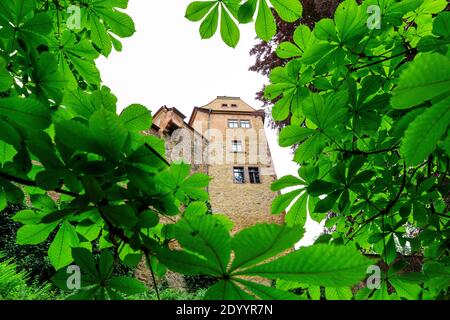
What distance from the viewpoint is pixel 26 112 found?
1.95 feet

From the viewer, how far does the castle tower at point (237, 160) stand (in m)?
15.6

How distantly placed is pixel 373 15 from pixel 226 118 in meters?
19.1

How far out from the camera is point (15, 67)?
105 cm

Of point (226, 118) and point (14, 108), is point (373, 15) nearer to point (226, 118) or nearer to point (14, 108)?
point (14, 108)

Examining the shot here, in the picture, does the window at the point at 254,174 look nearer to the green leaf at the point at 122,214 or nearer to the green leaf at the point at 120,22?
the green leaf at the point at 120,22

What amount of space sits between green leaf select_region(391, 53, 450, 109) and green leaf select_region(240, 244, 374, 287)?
22cm

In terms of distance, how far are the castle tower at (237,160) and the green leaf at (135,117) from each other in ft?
44.1

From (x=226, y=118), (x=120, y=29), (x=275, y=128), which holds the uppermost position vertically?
(x=226, y=118)

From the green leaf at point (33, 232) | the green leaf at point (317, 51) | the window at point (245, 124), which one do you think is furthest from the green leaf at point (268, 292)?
the window at point (245, 124)

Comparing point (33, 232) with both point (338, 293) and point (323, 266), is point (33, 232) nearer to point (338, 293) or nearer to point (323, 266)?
point (323, 266)

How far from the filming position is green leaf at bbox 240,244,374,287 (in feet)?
1.23

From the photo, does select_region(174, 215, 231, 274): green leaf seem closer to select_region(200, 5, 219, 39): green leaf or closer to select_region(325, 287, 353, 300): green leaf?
select_region(325, 287, 353, 300): green leaf
